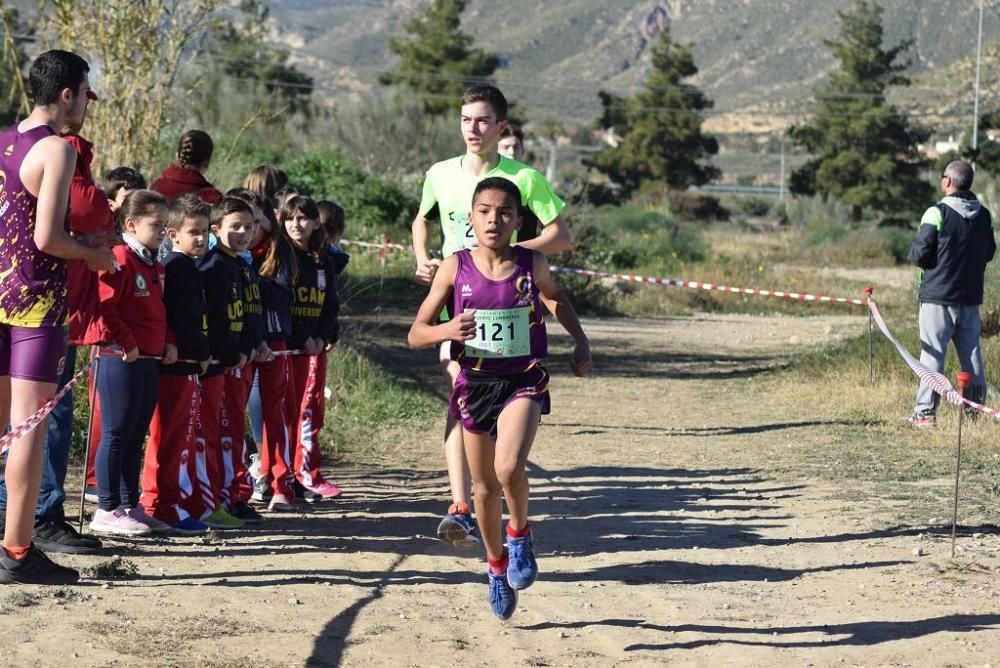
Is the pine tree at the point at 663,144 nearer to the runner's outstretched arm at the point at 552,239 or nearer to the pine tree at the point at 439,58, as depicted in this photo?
the pine tree at the point at 439,58

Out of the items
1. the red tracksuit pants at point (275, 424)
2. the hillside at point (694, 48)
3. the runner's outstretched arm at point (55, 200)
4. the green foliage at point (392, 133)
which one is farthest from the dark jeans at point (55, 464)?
the hillside at point (694, 48)

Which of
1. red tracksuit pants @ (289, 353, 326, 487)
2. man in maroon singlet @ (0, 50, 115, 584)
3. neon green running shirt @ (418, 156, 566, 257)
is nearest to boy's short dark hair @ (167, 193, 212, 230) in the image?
neon green running shirt @ (418, 156, 566, 257)

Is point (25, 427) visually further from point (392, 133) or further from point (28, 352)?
point (392, 133)

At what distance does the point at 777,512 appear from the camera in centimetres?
910

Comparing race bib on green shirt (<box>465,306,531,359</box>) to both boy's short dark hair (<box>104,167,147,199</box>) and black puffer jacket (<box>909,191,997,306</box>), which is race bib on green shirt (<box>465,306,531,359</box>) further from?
black puffer jacket (<box>909,191,997,306</box>)

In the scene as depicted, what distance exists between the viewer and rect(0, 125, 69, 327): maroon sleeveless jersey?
20.7 ft

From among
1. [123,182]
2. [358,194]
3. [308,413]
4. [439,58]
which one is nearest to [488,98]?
[123,182]

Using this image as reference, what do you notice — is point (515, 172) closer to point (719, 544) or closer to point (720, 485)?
point (719, 544)

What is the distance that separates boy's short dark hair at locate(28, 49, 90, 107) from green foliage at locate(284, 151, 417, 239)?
19409 mm

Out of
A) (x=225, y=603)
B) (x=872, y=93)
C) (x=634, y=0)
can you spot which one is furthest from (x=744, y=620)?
(x=634, y=0)

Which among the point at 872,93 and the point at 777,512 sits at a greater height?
the point at 872,93

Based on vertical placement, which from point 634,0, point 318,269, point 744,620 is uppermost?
point 634,0

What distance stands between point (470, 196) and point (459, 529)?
1.68 meters

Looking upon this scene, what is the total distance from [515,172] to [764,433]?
5.44 meters
